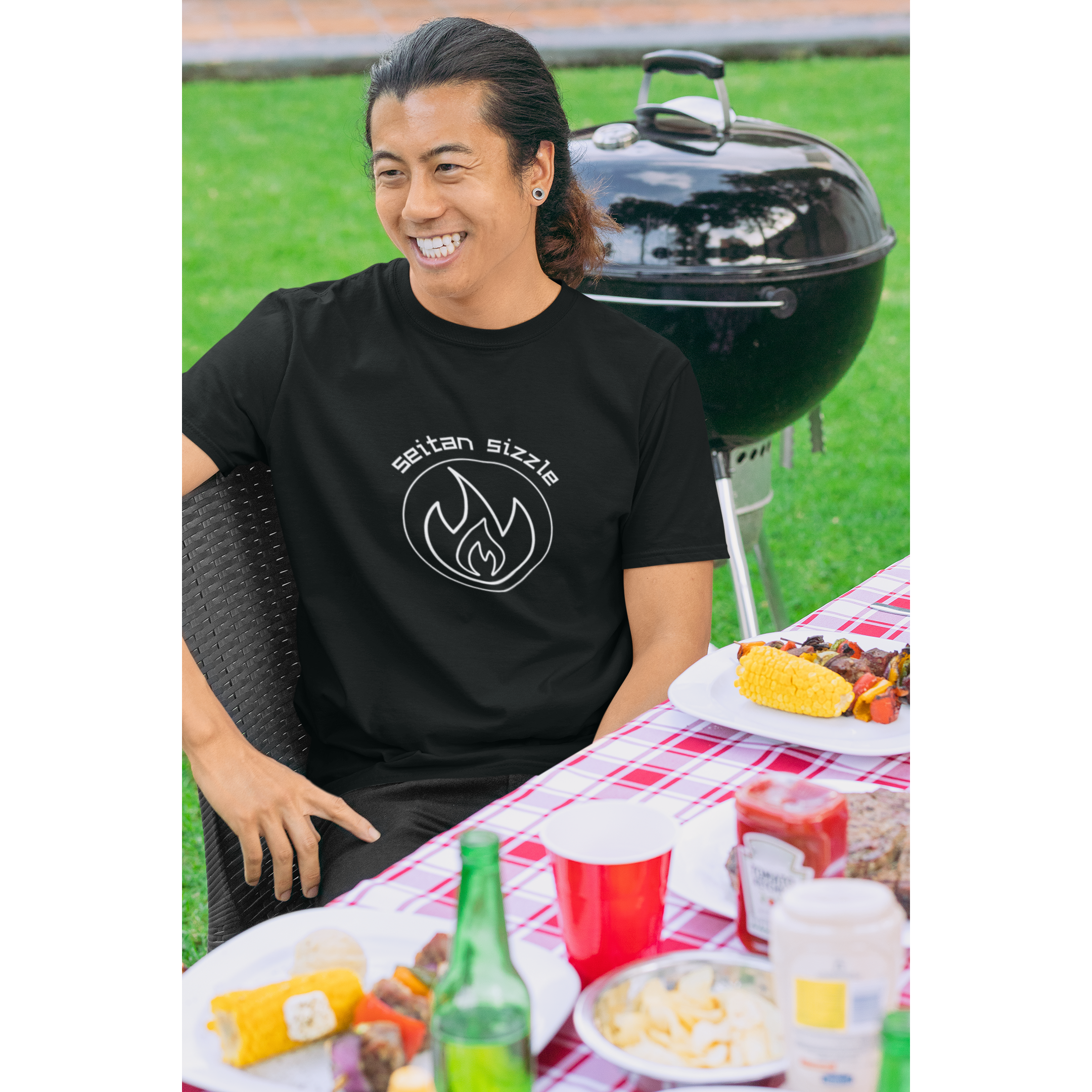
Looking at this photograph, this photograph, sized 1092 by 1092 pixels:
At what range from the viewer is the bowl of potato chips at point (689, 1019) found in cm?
87

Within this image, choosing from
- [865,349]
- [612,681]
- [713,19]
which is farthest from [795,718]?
[713,19]

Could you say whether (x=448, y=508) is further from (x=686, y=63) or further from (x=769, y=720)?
(x=686, y=63)

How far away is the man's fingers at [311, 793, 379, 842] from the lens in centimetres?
161

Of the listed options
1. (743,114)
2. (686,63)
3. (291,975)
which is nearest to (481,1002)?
(291,975)

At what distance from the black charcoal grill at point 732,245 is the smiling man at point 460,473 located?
0.82 m

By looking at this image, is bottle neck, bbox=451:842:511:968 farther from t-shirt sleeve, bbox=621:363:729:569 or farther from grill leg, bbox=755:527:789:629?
grill leg, bbox=755:527:789:629

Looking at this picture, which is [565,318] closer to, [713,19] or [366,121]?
[366,121]

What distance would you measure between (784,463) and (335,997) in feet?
9.41

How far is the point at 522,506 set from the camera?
5.92 ft

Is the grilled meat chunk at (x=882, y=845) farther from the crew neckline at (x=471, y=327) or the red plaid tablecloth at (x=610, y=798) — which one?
the crew neckline at (x=471, y=327)

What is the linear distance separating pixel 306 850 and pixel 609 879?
0.73 metres

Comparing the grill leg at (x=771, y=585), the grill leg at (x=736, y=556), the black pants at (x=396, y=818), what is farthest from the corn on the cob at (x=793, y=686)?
the grill leg at (x=771, y=585)

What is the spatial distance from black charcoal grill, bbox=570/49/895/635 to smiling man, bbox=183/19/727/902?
2.67ft

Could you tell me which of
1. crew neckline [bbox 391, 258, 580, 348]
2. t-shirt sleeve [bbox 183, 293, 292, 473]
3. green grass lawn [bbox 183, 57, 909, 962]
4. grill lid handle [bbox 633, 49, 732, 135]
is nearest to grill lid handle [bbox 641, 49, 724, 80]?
grill lid handle [bbox 633, 49, 732, 135]
